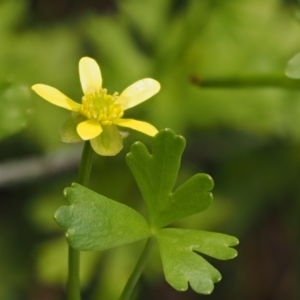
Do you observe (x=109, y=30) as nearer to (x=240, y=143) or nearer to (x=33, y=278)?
(x=240, y=143)

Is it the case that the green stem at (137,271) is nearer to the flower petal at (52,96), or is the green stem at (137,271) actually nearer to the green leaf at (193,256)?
the green leaf at (193,256)

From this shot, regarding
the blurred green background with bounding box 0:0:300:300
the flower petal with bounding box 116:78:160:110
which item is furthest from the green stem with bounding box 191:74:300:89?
the blurred green background with bounding box 0:0:300:300

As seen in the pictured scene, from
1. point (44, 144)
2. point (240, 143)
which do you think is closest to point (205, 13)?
point (240, 143)

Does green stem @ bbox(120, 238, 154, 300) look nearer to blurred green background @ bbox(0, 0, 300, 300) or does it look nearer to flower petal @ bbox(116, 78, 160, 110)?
flower petal @ bbox(116, 78, 160, 110)

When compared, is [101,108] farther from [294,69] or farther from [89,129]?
[294,69]

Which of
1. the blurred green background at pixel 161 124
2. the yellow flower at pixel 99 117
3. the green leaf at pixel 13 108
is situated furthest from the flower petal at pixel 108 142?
the blurred green background at pixel 161 124

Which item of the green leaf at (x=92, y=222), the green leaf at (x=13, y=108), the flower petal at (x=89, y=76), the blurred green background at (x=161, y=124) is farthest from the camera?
the blurred green background at (x=161, y=124)

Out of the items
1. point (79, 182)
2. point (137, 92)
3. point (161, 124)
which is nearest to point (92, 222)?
point (79, 182)
